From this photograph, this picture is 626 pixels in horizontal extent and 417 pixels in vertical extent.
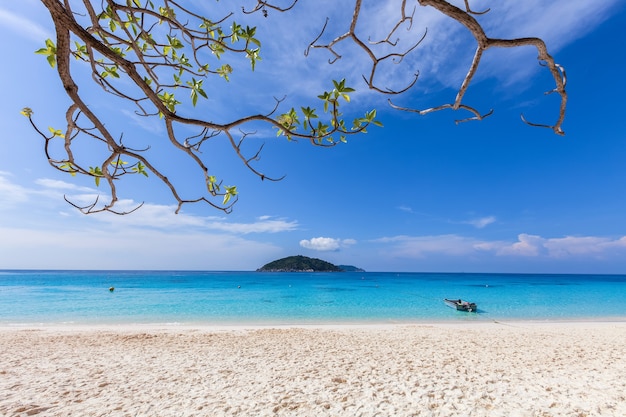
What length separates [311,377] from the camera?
5492 millimetres

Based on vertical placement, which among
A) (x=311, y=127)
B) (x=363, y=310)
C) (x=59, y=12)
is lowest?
(x=363, y=310)

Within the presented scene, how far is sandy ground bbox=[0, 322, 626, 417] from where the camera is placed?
4.30 m

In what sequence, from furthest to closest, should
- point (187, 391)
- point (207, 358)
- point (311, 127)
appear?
1. point (207, 358)
2. point (187, 391)
3. point (311, 127)

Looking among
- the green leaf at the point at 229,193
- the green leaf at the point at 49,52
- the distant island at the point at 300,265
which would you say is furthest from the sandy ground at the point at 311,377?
the distant island at the point at 300,265

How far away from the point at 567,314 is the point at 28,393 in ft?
82.9

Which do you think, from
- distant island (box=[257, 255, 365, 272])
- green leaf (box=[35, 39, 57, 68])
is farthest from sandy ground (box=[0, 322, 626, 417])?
distant island (box=[257, 255, 365, 272])

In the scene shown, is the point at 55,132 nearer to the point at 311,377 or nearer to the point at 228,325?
the point at 311,377

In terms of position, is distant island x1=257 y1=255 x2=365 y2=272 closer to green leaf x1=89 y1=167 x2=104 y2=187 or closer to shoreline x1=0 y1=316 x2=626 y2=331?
shoreline x1=0 y1=316 x2=626 y2=331

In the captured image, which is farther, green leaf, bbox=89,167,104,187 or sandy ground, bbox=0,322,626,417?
sandy ground, bbox=0,322,626,417

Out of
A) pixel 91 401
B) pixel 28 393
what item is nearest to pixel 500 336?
pixel 91 401

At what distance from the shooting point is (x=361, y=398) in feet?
14.9

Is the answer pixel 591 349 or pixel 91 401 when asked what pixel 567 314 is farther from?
pixel 91 401

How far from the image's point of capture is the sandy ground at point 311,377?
14.1 feet

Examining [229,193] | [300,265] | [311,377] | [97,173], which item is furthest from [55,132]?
[300,265]
